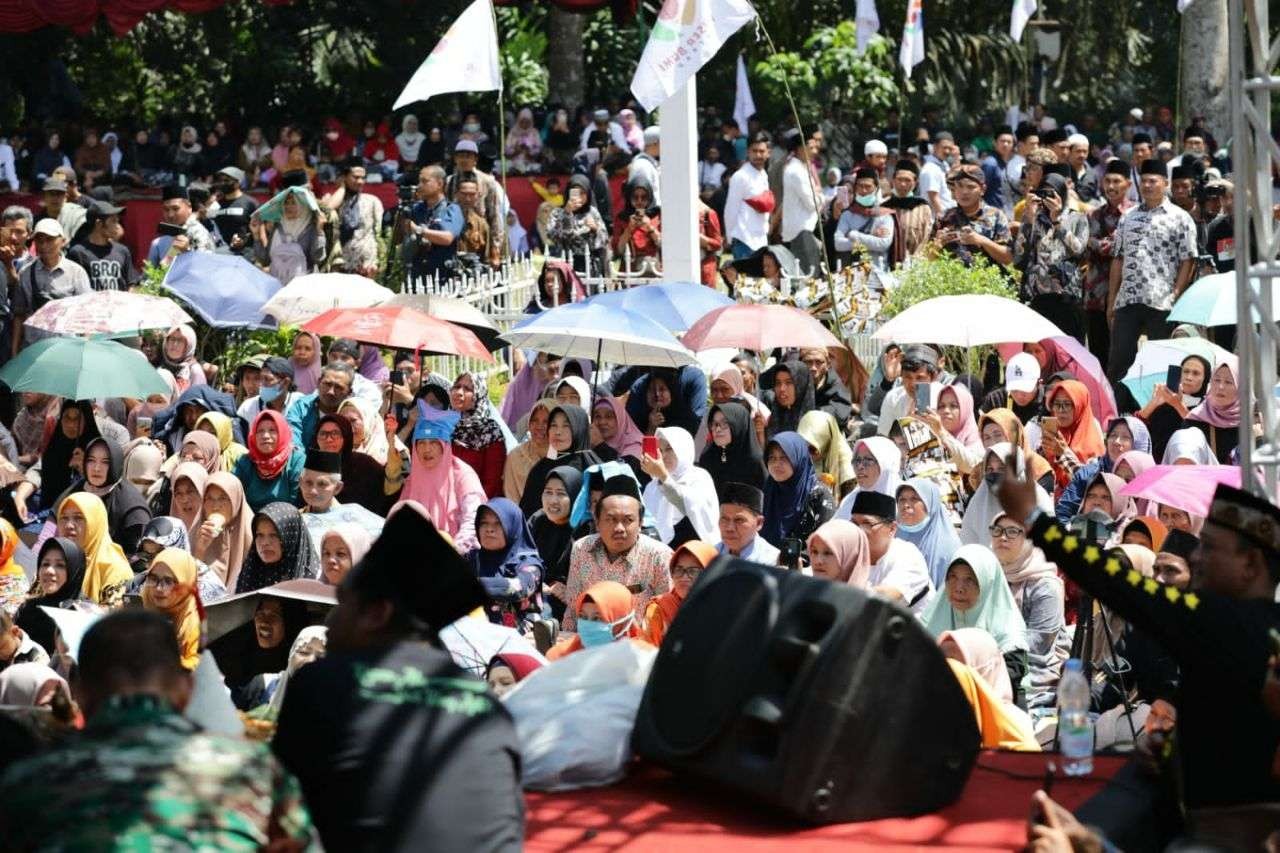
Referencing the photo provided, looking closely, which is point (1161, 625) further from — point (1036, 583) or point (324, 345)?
point (324, 345)

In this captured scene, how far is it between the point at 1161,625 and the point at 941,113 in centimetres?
2378

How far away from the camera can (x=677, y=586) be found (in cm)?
858

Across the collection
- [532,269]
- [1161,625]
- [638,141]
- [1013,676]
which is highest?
[638,141]

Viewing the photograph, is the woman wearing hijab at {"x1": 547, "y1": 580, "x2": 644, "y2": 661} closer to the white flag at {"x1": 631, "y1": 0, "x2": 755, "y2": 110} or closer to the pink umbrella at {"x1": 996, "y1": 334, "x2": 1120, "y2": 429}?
the pink umbrella at {"x1": 996, "y1": 334, "x2": 1120, "y2": 429}

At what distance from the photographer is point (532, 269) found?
648 inches

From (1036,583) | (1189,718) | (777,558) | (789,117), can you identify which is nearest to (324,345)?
(777,558)

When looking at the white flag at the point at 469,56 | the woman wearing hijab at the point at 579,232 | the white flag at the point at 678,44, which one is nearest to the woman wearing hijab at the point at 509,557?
the white flag at the point at 678,44

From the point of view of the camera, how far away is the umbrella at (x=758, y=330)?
1172 centimetres

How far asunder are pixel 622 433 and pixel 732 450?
76 centimetres

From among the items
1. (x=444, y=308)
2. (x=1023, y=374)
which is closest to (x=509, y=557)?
(x=444, y=308)

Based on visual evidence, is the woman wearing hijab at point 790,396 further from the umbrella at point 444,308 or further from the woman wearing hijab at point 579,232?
the woman wearing hijab at point 579,232

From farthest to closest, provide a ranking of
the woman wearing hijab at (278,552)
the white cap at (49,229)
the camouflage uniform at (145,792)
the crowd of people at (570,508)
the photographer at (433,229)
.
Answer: the photographer at (433,229) → the white cap at (49,229) → the woman wearing hijab at (278,552) → the crowd of people at (570,508) → the camouflage uniform at (145,792)

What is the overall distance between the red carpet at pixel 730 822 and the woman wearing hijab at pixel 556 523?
5.03 metres

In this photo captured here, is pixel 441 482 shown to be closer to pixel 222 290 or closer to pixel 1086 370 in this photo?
pixel 1086 370
